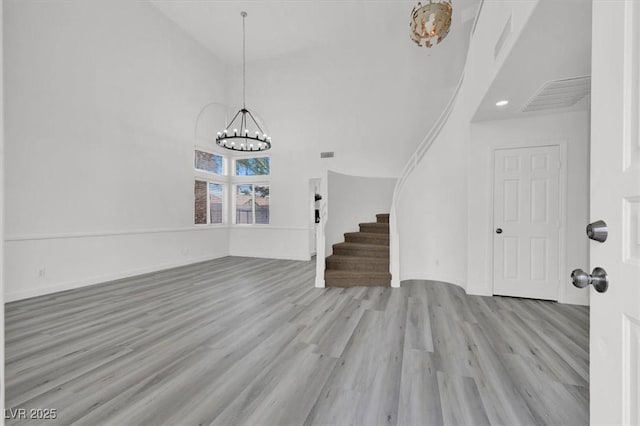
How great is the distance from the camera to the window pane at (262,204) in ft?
25.6

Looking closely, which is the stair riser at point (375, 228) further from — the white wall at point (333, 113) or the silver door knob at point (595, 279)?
the silver door knob at point (595, 279)

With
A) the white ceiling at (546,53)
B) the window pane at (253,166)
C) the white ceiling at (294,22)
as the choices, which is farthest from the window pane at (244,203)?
the white ceiling at (546,53)

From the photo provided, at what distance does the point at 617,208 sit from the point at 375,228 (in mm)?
5103

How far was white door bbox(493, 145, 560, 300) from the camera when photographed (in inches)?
150

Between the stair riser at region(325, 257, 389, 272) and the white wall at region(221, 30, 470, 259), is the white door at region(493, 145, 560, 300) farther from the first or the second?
the white wall at region(221, 30, 470, 259)

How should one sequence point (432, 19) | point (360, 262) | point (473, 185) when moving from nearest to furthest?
point (432, 19)
point (473, 185)
point (360, 262)

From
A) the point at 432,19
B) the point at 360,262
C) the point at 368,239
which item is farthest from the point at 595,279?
the point at 368,239

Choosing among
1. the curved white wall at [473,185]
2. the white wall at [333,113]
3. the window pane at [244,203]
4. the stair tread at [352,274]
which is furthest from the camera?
the window pane at [244,203]

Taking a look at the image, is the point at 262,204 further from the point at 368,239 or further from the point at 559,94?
the point at 559,94

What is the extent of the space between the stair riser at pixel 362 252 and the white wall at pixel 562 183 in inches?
55.9

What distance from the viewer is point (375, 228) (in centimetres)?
593

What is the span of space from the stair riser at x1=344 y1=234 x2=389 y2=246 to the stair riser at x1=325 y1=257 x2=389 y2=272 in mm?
807

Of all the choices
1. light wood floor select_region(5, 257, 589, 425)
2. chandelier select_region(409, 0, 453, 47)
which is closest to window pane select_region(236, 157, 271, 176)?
light wood floor select_region(5, 257, 589, 425)

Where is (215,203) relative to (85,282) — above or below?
above
